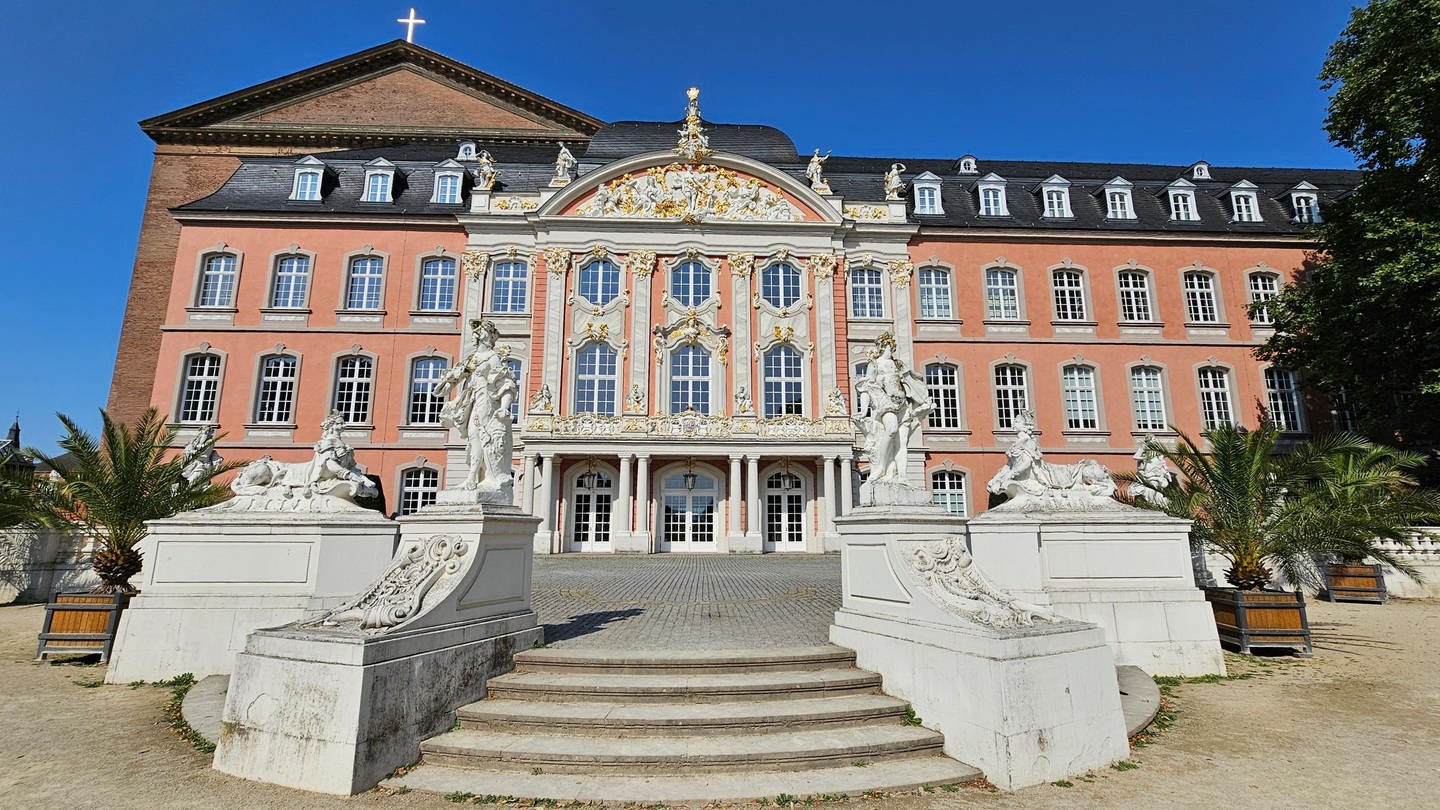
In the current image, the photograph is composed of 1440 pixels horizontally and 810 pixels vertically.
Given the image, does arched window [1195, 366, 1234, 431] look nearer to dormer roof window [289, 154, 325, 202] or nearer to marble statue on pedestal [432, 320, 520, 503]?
marble statue on pedestal [432, 320, 520, 503]

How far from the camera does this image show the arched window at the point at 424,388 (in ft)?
80.2

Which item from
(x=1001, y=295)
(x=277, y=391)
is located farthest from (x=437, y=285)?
(x=1001, y=295)

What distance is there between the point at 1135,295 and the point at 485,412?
2690 cm

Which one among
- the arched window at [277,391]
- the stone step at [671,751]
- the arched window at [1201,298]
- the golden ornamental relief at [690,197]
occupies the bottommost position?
the stone step at [671,751]

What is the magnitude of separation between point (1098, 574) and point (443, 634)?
687 cm

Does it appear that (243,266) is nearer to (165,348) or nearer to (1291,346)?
(165,348)

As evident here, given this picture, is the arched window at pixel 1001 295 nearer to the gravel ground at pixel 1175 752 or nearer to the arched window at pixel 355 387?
the gravel ground at pixel 1175 752

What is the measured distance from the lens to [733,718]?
5172 mm

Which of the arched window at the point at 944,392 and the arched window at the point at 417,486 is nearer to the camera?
the arched window at the point at 417,486

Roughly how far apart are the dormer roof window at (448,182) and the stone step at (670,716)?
24809 millimetres

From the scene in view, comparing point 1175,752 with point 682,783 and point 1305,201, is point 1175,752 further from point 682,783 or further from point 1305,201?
point 1305,201

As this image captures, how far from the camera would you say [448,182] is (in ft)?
87.9

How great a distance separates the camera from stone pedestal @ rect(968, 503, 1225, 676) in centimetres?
774

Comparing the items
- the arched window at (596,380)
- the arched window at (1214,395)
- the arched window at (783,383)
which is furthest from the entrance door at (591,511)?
the arched window at (1214,395)
